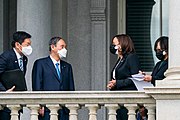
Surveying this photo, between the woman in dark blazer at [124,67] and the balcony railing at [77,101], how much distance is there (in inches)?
17.2

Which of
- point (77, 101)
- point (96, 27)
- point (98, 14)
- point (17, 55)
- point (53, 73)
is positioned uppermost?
point (98, 14)

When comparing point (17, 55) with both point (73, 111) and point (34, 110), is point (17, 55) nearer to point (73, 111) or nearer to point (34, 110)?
point (34, 110)

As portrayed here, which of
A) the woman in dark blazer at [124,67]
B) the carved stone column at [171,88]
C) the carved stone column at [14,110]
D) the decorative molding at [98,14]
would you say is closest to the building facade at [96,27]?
the decorative molding at [98,14]

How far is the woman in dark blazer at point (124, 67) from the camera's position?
1828cm

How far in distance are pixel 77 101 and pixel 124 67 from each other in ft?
3.38

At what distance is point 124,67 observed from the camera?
60.3ft

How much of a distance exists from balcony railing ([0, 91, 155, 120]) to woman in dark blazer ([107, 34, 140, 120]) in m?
0.44

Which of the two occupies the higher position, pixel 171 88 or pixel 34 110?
pixel 171 88

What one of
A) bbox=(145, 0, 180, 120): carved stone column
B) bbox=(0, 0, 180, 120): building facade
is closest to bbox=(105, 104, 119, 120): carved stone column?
bbox=(145, 0, 180, 120): carved stone column

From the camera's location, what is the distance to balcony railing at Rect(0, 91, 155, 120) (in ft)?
58.3

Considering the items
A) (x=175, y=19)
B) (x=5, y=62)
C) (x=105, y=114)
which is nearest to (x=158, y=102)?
(x=175, y=19)

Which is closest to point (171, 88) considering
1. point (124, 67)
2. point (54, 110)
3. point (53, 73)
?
point (124, 67)

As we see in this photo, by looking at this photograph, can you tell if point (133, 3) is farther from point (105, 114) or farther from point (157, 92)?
point (157, 92)

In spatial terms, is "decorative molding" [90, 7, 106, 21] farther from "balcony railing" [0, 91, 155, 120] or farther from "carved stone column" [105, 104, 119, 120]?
"carved stone column" [105, 104, 119, 120]
